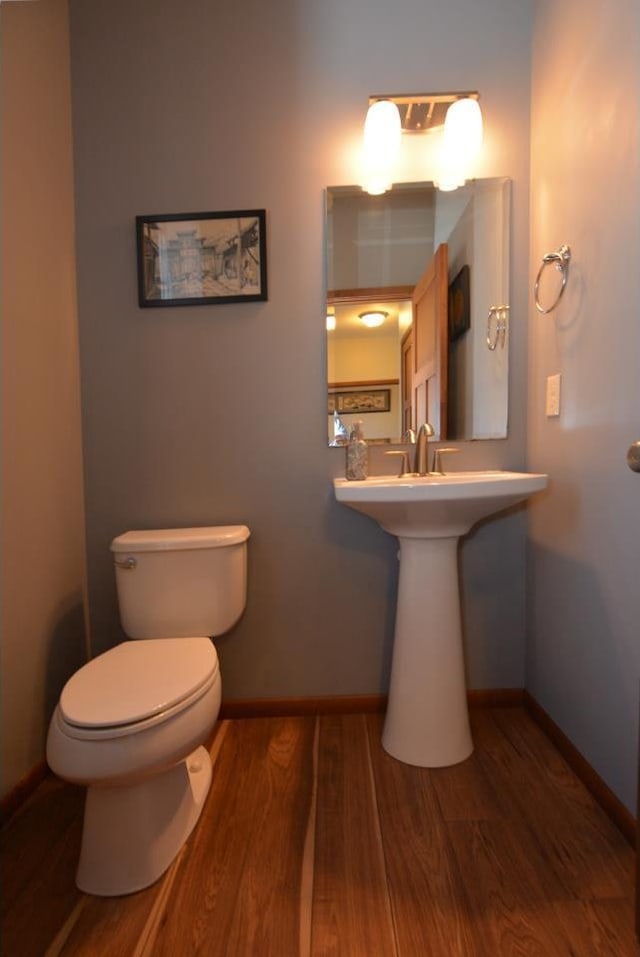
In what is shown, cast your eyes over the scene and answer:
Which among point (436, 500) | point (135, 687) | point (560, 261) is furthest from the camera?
point (560, 261)

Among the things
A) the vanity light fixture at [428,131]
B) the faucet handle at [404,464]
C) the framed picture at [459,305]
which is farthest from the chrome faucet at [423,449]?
the vanity light fixture at [428,131]

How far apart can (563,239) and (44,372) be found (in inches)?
60.6

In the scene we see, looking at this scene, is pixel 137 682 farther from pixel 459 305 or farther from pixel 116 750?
pixel 459 305

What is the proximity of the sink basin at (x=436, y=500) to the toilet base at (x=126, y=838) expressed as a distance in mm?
791

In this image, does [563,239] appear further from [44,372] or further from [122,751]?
[122,751]

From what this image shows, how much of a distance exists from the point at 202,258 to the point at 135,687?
128 cm

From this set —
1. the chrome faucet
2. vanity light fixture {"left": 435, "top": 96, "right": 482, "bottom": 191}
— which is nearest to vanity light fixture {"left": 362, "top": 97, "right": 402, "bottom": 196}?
vanity light fixture {"left": 435, "top": 96, "right": 482, "bottom": 191}

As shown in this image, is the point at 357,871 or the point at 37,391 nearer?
the point at 357,871

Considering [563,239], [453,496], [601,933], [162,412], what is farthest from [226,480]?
[601,933]

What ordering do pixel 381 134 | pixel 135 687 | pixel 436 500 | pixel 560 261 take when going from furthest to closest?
pixel 381 134 < pixel 560 261 < pixel 436 500 < pixel 135 687

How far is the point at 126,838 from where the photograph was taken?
3.12ft

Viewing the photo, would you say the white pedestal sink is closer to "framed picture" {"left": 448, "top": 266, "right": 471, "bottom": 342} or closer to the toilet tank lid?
the toilet tank lid

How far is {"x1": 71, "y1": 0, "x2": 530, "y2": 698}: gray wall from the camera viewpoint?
1408mm

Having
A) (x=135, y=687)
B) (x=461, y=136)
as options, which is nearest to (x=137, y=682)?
(x=135, y=687)
